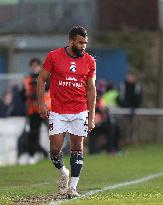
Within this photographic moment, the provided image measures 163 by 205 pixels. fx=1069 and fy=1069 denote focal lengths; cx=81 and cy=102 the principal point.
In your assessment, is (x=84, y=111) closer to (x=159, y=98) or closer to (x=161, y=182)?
(x=161, y=182)

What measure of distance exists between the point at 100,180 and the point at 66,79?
4.59 meters

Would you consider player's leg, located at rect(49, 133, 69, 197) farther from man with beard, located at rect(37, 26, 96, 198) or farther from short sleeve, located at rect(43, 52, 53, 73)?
short sleeve, located at rect(43, 52, 53, 73)

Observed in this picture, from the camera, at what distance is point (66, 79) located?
14039 millimetres

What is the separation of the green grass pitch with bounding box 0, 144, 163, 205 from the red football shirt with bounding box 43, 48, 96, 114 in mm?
1216

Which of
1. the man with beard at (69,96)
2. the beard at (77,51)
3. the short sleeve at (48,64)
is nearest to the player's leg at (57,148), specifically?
the man with beard at (69,96)

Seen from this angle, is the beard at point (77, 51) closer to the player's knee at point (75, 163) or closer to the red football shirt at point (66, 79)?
the red football shirt at point (66, 79)

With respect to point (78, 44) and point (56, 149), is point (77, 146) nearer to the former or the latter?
point (56, 149)

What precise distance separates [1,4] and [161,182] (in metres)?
17.4

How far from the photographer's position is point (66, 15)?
33.8 metres

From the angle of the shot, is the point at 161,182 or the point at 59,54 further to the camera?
the point at 161,182

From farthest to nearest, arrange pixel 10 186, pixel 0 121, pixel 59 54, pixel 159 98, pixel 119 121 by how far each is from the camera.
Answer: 1. pixel 159 98
2. pixel 119 121
3. pixel 0 121
4. pixel 10 186
5. pixel 59 54

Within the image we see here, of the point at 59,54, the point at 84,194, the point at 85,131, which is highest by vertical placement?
the point at 59,54

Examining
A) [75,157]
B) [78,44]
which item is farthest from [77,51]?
[75,157]

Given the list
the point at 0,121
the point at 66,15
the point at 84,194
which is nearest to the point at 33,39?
the point at 66,15
